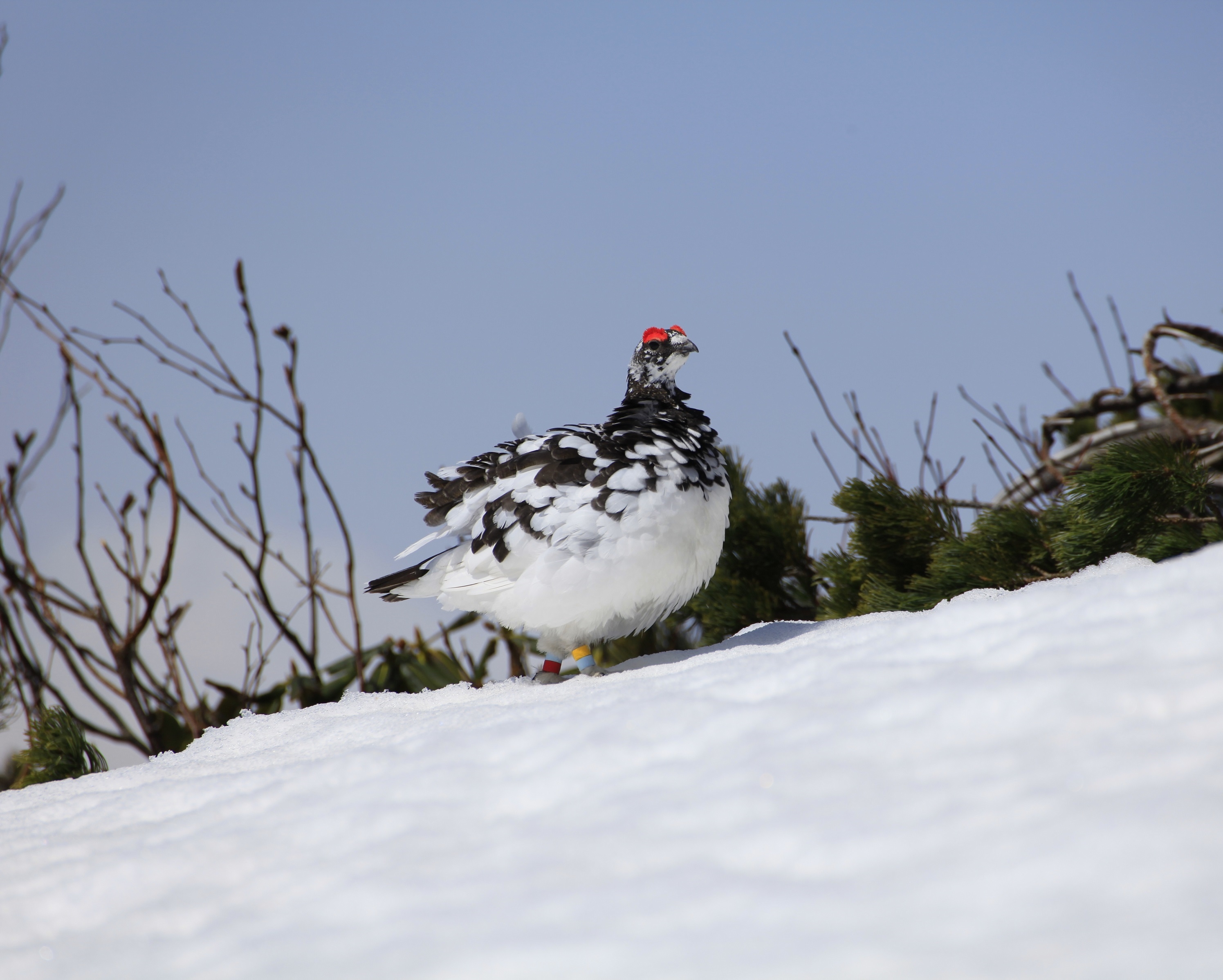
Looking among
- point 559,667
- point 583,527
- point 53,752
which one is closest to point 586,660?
point 559,667

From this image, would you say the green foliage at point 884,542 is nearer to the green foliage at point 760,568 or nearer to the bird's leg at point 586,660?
the green foliage at point 760,568

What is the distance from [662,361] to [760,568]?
47.6 inches

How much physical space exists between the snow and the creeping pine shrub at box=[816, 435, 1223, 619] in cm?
90

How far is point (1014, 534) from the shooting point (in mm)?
2814

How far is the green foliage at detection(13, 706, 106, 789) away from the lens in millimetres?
3111

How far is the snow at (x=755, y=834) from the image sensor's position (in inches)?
37.1

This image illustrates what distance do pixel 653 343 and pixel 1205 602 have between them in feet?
6.26

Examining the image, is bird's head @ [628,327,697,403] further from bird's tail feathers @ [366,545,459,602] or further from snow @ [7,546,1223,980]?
snow @ [7,546,1223,980]

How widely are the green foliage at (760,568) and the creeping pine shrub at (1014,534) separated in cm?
30

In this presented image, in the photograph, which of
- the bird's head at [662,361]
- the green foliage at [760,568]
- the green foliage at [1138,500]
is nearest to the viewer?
the green foliage at [1138,500]

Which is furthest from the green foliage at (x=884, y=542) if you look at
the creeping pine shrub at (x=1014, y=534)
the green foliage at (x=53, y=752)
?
the green foliage at (x=53, y=752)

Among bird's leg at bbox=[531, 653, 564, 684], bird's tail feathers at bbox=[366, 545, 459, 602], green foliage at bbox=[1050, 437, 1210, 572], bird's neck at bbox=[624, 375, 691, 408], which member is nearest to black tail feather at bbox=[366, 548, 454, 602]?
bird's tail feathers at bbox=[366, 545, 459, 602]

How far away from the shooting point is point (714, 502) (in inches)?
106

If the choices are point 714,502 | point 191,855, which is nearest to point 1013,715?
point 191,855
